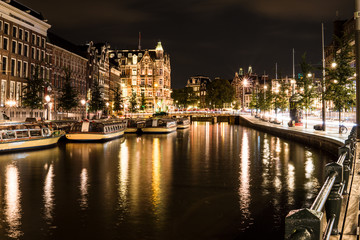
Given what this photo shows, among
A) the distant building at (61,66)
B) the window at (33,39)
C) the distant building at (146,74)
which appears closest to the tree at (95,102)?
the distant building at (61,66)

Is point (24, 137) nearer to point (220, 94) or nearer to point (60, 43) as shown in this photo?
point (60, 43)

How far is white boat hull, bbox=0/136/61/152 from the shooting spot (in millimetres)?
30719

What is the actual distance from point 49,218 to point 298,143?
33.0 metres

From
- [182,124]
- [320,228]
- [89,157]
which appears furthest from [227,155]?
[182,124]

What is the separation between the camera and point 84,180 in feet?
63.3

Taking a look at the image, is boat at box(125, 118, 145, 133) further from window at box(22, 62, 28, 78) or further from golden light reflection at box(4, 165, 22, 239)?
golden light reflection at box(4, 165, 22, 239)

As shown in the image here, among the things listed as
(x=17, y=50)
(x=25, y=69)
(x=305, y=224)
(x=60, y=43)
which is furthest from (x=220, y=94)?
(x=305, y=224)

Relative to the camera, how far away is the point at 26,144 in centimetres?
3244

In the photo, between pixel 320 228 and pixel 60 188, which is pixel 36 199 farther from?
pixel 320 228

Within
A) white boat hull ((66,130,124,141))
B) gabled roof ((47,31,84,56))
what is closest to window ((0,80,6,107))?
gabled roof ((47,31,84,56))

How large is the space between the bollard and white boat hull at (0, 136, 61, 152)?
30.6 metres

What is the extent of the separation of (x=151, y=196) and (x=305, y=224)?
12.1 m

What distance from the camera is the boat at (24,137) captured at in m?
31.0

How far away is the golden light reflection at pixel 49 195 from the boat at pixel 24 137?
10859 millimetres
